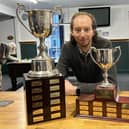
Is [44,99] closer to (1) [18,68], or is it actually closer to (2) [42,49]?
(2) [42,49]

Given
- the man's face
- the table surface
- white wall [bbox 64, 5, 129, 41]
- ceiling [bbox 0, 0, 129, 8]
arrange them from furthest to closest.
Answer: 1. white wall [bbox 64, 5, 129, 41]
2. ceiling [bbox 0, 0, 129, 8]
3. the man's face
4. the table surface

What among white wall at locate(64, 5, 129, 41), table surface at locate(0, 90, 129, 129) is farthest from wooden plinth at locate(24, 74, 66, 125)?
white wall at locate(64, 5, 129, 41)

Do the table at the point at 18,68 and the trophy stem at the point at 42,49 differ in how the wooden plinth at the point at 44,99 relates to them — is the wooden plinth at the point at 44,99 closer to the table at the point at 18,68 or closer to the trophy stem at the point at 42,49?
the trophy stem at the point at 42,49

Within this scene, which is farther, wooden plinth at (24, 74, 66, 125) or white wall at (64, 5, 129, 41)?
white wall at (64, 5, 129, 41)

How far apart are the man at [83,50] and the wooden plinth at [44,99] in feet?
1.74

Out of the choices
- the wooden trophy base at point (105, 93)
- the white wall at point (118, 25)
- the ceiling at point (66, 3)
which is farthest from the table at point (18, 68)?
the wooden trophy base at point (105, 93)

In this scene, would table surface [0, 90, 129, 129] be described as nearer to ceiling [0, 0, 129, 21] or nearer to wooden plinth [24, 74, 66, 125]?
wooden plinth [24, 74, 66, 125]

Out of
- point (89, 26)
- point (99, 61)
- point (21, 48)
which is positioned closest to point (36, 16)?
point (99, 61)

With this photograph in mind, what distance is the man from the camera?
1.79 meters

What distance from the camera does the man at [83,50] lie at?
179 cm

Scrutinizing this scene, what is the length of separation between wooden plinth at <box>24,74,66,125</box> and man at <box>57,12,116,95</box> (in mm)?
531

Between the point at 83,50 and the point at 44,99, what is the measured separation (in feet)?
2.90

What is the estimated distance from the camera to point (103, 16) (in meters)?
8.45

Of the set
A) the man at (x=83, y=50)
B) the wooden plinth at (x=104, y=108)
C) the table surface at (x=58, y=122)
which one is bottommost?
the table surface at (x=58, y=122)
